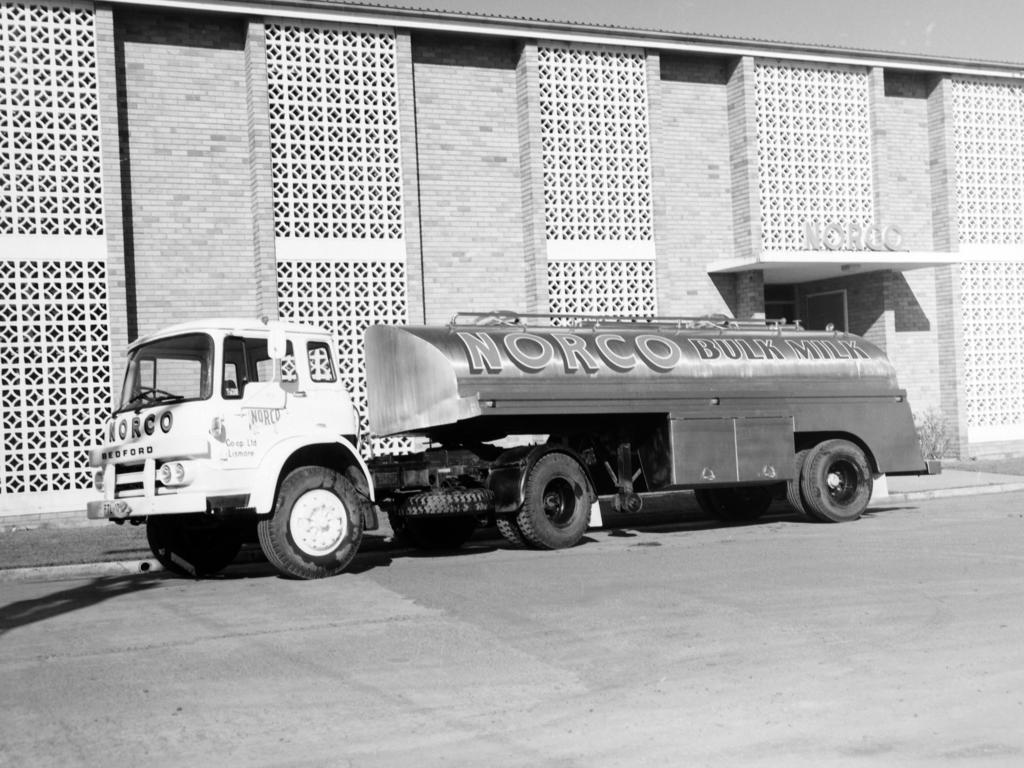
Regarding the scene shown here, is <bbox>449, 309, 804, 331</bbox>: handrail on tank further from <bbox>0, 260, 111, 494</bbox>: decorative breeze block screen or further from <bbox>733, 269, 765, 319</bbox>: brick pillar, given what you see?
<bbox>733, 269, 765, 319</bbox>: brick pillar

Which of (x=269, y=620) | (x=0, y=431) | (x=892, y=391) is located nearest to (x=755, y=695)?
(x=269, y=620)

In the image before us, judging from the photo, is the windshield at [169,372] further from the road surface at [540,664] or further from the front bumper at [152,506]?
the road surface at [540,664]

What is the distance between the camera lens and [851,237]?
23.5m

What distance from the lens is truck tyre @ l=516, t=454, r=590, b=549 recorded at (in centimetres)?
1347

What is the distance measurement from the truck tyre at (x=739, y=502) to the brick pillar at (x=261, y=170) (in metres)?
7.37

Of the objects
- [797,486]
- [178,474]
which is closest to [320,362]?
[178,474]

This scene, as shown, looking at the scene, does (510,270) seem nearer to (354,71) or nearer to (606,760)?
(354,71)

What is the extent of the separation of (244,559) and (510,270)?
9.26 m

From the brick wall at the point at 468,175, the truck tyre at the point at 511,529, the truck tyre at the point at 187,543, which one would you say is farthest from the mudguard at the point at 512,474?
the brick wall at the point at 468,175

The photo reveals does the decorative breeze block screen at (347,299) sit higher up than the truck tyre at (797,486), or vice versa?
the decorative breeze block screen at (347,299)

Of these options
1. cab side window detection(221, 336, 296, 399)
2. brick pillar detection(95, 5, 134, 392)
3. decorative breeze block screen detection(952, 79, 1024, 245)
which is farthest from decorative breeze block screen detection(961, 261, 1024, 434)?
cab side window detection(221, 336, 296, 399)

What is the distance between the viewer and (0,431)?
17.8 meters

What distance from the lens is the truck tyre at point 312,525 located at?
11445 mm

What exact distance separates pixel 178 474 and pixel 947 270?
19.3 m
